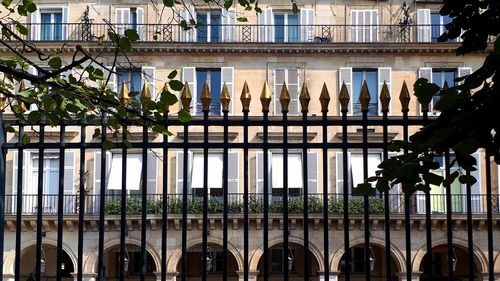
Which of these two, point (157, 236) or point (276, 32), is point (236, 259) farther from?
point (276, 32)

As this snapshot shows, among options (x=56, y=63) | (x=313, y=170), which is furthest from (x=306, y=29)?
(x=56, y=63)

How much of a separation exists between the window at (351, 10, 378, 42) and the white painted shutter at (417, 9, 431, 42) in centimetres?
147

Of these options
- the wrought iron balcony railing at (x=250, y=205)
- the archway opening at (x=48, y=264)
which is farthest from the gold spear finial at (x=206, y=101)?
the archway opening at (x=48, y=264)

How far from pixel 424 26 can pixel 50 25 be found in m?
12.9

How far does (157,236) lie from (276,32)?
8.14 metres

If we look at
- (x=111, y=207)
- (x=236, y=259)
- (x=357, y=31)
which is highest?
(x=357, y=31)

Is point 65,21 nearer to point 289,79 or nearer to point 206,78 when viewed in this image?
point 206,78

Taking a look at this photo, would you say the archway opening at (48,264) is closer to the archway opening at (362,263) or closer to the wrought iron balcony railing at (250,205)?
the wrought iron balcony railing at (250,205)

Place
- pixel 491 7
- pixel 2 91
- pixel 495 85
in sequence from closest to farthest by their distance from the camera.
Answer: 1. pixel 495 85
2. pixel 491 7
3. pixel 2 91

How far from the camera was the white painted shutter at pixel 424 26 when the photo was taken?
28812 mm

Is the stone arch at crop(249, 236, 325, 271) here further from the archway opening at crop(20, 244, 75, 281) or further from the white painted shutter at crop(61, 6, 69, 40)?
the white painted shutter at crop(61, 6, 69, 40)

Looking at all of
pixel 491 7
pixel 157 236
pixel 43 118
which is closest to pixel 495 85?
pixel 491 7

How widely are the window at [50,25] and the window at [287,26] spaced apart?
675 centimetres

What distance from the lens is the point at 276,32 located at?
29.2 m
